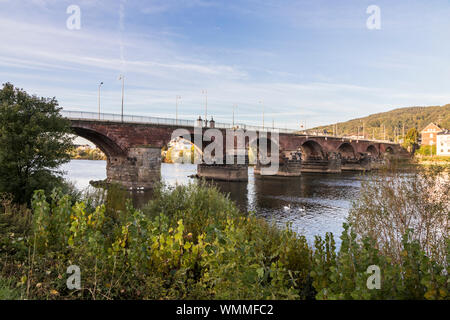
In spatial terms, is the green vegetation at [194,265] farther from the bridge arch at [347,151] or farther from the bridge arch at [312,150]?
the bridge arch at [347,151]

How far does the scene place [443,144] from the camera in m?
131

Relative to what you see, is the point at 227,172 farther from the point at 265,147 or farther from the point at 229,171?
the point at 265,147

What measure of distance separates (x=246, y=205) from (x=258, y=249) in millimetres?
25845

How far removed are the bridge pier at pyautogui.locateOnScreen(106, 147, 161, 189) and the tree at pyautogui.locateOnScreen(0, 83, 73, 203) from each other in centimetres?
3019

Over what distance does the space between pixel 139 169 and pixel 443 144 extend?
13201cm

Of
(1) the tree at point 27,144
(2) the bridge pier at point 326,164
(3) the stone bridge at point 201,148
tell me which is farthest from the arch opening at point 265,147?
(1) the tree at point 27,144

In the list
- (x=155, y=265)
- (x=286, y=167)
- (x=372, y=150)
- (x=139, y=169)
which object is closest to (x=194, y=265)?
(x=155, y=265)

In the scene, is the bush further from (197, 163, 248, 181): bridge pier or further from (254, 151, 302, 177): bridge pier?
(254, 151, 302, 177): bridge pier

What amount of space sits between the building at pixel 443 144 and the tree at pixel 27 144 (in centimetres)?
14677

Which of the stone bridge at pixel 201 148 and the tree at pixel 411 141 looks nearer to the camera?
the stone bridge at pixel 201 148

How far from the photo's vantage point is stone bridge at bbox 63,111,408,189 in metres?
46.1

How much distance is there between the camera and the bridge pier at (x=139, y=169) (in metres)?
46.1

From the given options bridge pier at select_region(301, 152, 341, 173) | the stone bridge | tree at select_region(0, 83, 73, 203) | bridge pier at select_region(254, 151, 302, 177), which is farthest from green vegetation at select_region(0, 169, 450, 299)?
bridge pier at select_region(301, 152, 341, 173)
